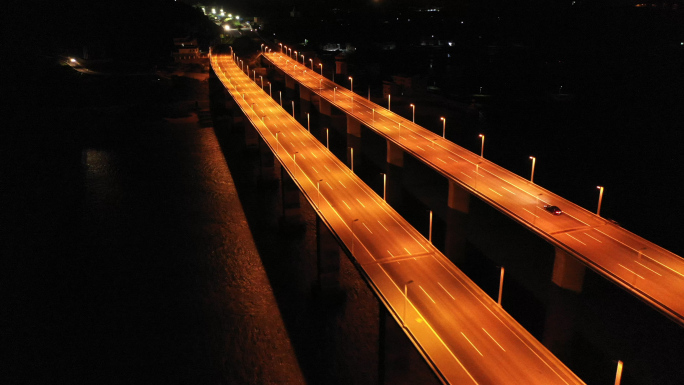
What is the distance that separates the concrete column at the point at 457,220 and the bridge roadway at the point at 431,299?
366 inches

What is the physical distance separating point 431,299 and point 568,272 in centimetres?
1361

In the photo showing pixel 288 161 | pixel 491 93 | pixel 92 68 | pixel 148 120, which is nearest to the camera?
pixel 288 161

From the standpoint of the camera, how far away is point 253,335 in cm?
3631

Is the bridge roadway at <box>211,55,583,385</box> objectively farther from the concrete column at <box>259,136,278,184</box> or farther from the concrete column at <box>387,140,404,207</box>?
the concrete column at <box>259,136,278,184</box>

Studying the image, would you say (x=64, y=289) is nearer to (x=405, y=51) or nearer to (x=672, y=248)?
(x=672, y=248)

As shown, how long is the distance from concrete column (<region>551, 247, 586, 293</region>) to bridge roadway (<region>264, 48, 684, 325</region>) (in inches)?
82.0

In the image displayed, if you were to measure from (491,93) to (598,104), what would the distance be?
2450 centimetres

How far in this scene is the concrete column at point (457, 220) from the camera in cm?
4666

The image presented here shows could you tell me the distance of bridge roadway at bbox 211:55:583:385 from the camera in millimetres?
20812

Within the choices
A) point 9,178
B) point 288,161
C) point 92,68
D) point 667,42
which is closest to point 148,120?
point 9,178

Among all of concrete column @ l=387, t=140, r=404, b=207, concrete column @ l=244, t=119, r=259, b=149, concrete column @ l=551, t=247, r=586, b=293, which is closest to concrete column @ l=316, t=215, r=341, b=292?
concrete column @ l=551, t=247, r=586, b=293

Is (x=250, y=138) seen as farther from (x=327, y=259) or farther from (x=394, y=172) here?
(x=327, y=259)

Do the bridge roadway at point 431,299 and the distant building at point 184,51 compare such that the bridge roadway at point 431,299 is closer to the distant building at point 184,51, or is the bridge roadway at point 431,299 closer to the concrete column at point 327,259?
the concrete column at point 327,259

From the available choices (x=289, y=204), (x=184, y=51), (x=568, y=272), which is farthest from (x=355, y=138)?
(x=184, y=51)
